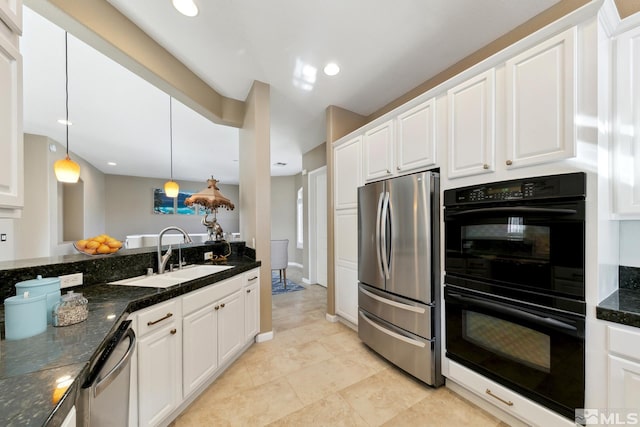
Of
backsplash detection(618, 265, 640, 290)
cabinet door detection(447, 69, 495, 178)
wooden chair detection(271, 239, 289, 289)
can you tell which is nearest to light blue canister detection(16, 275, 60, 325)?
cabinet door detection(447, 69, 495, 178)

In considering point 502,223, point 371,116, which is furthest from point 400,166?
point 371,116

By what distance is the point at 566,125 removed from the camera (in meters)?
1.27

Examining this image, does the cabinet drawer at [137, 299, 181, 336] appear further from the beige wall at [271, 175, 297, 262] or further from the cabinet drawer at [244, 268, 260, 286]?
the beige wall at [271, 175, 297, 262]

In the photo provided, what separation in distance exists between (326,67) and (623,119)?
2154 millimetres

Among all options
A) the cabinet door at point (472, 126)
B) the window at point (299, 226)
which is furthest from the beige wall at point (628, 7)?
the window at point (299, 226)

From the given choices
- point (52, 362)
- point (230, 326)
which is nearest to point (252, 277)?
point (230, 326)

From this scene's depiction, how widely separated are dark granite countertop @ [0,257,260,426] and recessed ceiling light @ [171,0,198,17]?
1.99 m

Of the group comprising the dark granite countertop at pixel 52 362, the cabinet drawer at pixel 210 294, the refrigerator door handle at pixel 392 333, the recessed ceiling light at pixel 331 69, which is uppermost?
the recessed ceiling light at pixel 331 69

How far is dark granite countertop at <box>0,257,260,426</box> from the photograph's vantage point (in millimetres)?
541

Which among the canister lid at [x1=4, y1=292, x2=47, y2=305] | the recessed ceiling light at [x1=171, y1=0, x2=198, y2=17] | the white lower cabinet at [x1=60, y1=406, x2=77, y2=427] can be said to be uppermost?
the recessed ceiling light at [x1=171, y1=0, x2=198, y2=17]

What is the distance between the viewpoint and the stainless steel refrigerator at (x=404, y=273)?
6.09ft

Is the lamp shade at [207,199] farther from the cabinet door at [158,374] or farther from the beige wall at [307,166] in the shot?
the beige wall at [307,166]

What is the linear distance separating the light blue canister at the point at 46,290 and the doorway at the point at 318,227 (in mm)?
3865

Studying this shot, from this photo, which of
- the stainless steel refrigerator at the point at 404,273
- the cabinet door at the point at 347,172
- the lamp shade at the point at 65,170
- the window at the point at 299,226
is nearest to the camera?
the stainless steel refrigerator at the point at 404,273
